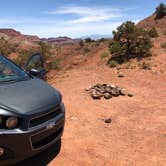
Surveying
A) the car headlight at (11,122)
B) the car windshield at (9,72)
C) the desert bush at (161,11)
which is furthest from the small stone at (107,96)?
the desert bush at (161,11)

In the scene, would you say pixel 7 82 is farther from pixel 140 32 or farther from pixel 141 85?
pixel 140 32

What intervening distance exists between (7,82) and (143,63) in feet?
35.2

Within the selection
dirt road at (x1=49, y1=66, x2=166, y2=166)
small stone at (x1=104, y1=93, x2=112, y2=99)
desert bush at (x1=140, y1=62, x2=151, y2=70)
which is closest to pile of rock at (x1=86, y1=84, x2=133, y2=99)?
small stone at (x1=104, y1=93, x2=112, y2=99)

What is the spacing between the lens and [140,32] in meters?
16.6

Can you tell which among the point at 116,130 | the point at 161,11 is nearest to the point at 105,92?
the point at 116,130

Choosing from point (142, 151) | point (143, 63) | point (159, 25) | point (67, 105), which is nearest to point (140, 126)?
point (142, 151)

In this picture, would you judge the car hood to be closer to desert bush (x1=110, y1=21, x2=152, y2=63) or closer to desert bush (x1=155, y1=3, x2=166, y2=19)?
desert bush (x1=110, y1=21, x2=152, y2=63)

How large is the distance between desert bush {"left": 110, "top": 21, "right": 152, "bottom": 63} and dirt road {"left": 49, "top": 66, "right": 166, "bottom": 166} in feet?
22.6

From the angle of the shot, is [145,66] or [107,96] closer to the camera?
[107,96]

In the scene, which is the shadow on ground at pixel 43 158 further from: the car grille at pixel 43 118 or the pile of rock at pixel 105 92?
the pile of rock at pixel 105 92

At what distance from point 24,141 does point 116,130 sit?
2746 mm

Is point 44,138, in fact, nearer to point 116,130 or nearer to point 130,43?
point 116,130

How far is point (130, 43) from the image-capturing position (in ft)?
55.3

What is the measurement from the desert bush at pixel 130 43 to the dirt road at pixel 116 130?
6901mm
